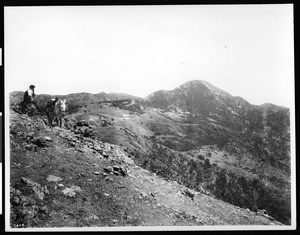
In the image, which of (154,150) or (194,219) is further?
(154,150)

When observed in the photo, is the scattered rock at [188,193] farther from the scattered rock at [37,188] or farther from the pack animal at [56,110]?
the pack animal at [56,110]

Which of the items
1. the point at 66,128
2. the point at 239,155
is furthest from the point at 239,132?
the point at 66,128

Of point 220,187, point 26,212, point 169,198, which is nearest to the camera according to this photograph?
point 26,212

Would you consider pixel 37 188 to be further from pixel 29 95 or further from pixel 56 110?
pixel 29 95

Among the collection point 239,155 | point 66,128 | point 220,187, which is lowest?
point 220,187

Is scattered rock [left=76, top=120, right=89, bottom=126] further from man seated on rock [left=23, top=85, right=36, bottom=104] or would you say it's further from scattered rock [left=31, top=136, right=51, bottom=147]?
man seated on rock [left=23, top=85, right=36, bottom=104]

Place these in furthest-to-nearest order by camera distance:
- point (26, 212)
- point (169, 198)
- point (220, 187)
→ point (220, 187) < point (169, 198) < point (26, 212)

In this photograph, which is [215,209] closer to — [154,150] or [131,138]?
[154,150]
